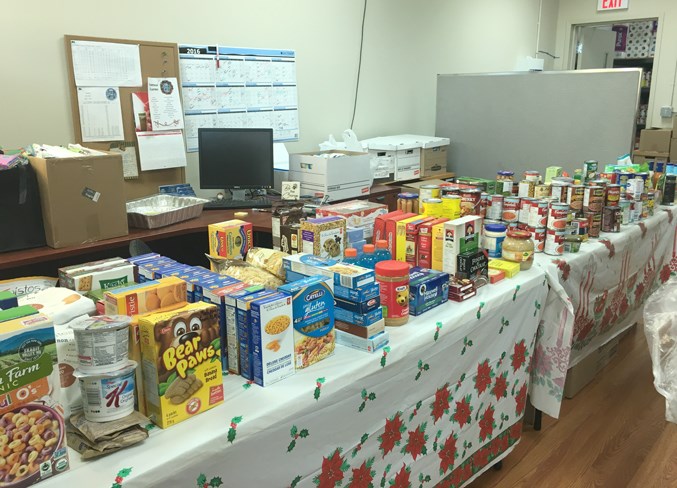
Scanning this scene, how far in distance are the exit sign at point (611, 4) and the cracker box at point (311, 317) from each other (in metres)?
6.32

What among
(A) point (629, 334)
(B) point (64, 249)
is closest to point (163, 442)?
(B) point (64, 249)

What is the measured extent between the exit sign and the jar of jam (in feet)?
17.6

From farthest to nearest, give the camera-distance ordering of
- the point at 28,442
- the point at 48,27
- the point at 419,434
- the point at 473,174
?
the point at 473,174, the point at 48,27, the point at 419,434, the point at 28,442

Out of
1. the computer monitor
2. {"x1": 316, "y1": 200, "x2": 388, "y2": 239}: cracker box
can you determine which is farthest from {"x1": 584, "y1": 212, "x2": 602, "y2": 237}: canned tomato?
the computer monitor

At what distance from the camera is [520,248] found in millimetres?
2078

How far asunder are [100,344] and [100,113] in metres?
2.33

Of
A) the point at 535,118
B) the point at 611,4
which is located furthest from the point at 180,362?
the point at 611,4

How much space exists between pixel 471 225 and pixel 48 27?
2.30 metres

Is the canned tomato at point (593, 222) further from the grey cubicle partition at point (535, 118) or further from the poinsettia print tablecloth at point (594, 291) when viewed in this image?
the grey cubicle partition at point (535, 118)

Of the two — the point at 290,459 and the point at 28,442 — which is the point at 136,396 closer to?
the point at 28,442

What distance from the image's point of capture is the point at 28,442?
92cm

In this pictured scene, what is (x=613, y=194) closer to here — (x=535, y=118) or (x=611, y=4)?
(x=535, y=118)

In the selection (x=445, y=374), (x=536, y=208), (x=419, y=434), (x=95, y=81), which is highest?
(x=95, y=81)

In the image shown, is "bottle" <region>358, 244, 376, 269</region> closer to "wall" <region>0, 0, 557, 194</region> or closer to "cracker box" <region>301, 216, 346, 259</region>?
"cracker box" <region>301, 216, 346, 259</region>
